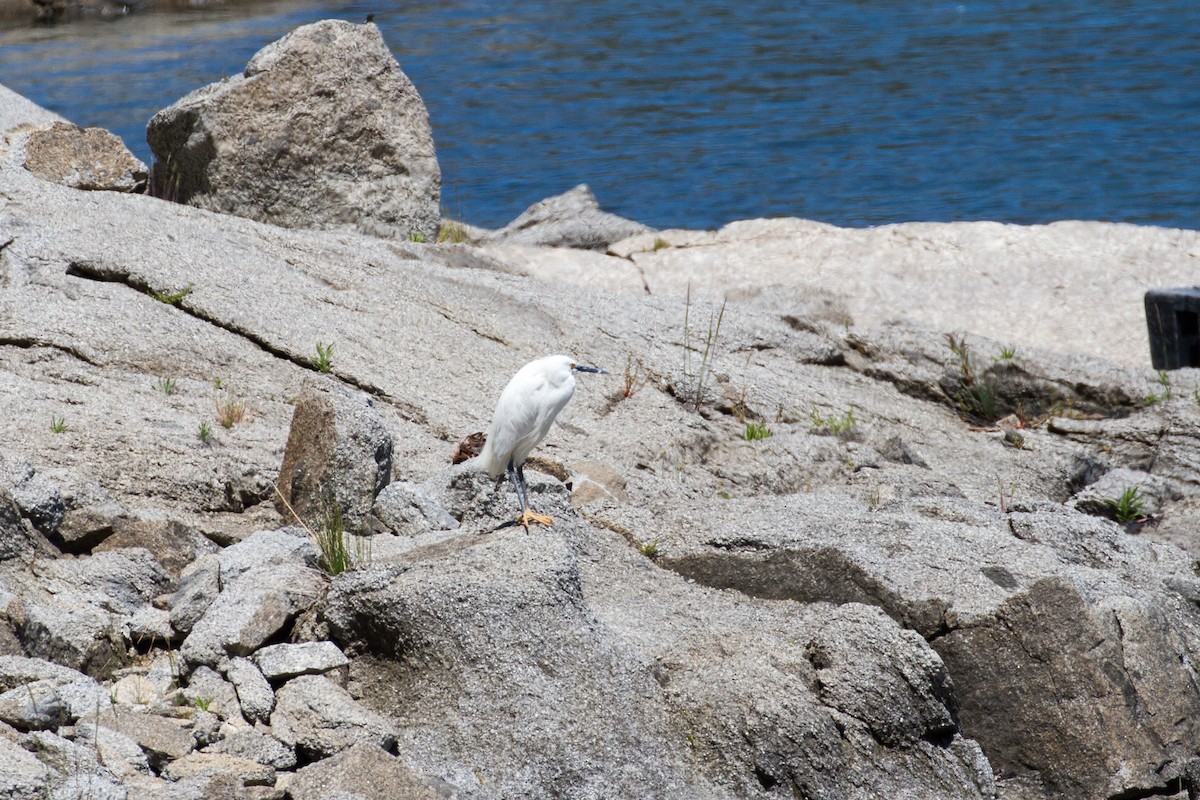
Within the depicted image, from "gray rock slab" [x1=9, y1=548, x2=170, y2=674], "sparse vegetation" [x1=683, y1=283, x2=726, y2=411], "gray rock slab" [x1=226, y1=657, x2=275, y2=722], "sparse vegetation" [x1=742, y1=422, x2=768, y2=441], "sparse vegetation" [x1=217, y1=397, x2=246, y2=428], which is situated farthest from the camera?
"sparse vegetation" [x1=683, y1=283, x2=726, y2=411]

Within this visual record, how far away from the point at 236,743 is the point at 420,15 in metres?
28.5

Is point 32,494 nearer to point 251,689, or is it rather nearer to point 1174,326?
point 251,689

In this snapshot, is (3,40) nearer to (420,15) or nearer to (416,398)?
(420,15)

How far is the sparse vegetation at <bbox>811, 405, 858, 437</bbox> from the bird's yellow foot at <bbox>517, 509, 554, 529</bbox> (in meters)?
3.10

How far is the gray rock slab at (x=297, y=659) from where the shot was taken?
4371 millimetres

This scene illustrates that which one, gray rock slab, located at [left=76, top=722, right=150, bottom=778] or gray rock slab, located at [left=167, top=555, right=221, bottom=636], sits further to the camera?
gray rock slab, located at [left=167, top=555, right=221, bottom=636]

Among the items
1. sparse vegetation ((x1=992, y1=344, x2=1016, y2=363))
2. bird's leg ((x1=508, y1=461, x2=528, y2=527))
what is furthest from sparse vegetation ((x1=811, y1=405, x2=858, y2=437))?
Result: bird's leg ((x1=508, y1=461, x2=528, y2=527))

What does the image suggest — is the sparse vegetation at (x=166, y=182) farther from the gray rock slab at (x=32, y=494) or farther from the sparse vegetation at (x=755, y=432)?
the gray rock slab at (x=32, y=494)

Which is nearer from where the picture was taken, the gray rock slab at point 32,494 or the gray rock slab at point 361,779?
the gray rock slab at point 361,779

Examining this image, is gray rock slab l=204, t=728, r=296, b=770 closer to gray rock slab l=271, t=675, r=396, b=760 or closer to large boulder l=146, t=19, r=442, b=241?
gray rock slab l=271, t=675, r=396, b=760

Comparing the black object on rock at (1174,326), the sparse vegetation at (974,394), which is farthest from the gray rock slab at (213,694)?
the black object on rock at (1174,326)

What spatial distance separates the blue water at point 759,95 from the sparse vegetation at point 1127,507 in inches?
384

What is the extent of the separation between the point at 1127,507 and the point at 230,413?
Result: 14.9 feet

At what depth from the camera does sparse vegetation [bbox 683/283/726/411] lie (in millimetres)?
8020
